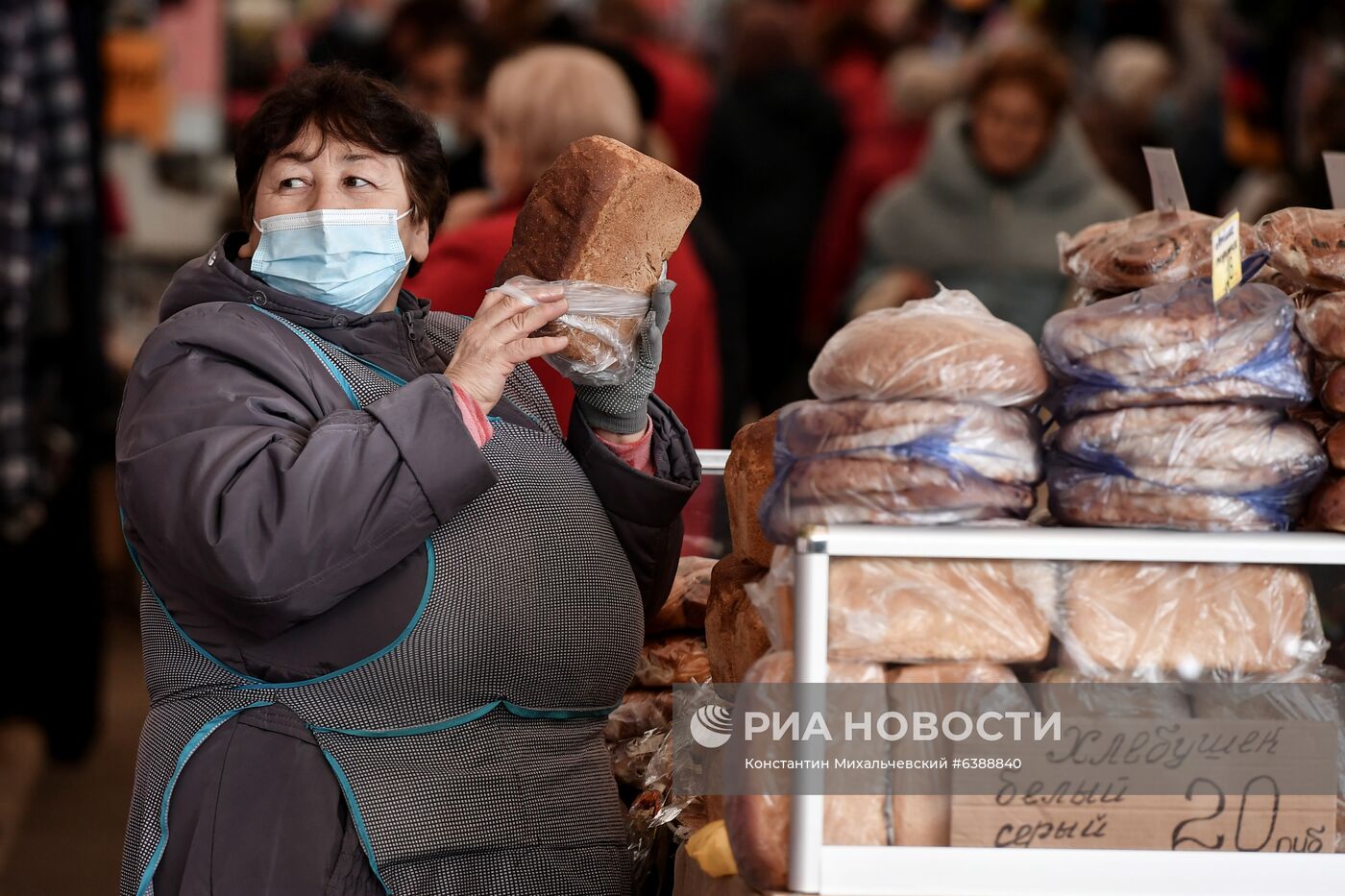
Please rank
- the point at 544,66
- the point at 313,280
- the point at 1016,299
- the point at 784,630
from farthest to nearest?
the point at 1016,299 < the point at 544,66 < the point at 313,280 < the point at 784,630

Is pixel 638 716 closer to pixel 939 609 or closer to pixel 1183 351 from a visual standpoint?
pixel 939 609

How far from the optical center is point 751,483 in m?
1.93

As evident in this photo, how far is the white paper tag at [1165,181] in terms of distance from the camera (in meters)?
1.83

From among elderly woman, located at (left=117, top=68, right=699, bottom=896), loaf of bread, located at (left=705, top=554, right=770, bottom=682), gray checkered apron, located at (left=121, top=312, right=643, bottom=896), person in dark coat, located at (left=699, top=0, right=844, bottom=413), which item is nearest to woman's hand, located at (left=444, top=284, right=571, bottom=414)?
Result: elderly woman, located at (left=117, top=68, right=699, bottom=896)

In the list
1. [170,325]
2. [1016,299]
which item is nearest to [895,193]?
[1016,299]

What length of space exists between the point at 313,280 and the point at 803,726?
905 millimetres

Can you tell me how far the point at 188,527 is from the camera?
172cm

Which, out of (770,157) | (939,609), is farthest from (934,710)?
(770,157)

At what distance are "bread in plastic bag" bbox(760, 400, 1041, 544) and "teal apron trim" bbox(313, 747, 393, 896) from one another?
2.03ft

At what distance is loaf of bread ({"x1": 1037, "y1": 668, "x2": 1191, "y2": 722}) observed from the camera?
1.52 m

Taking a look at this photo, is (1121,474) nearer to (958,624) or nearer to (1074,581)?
(1074,581)

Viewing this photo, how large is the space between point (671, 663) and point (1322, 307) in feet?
3.44

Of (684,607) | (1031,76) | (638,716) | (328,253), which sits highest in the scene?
(1031,76)

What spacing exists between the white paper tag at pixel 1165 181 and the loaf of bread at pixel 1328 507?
1.37 feet
